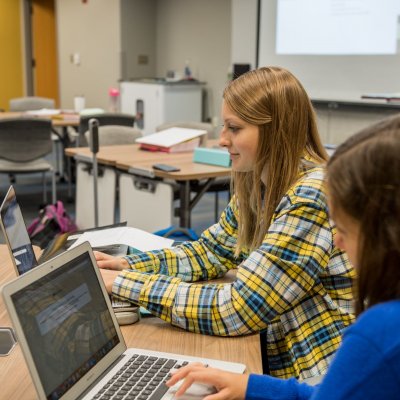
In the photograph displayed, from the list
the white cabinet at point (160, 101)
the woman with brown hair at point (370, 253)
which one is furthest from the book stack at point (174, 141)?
the woman with brown hair at point (370, 253)

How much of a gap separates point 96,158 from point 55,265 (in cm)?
257

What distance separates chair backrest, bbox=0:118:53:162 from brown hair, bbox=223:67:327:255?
3.60m

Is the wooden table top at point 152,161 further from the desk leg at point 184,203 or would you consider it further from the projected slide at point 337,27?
the projected slide at point 337,27

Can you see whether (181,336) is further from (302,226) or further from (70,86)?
(70,86)

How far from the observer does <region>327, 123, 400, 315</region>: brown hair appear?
0.79 m

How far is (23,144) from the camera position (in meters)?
4.95

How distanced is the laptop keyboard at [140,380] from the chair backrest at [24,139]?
389 cm

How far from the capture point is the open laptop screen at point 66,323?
100 cm

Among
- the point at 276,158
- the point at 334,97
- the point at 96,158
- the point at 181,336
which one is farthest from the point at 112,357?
the point at 334,97

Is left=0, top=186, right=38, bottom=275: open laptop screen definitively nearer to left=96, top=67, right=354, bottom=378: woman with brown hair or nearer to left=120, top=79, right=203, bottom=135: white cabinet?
left=96, top=67, right=354, bottom=378: woman with brown hair

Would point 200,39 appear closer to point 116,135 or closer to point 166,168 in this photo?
point 116,135

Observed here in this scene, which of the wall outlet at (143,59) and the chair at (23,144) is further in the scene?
the wall outlet at (143,59)

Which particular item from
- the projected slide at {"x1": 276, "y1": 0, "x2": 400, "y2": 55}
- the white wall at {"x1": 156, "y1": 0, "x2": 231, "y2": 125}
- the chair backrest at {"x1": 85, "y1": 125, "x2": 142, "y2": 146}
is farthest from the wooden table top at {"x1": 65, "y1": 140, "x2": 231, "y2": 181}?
the white wall at {"x1": 156, "y1": 0, "x2": 231, "y2": 125}

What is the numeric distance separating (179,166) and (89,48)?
562cm
